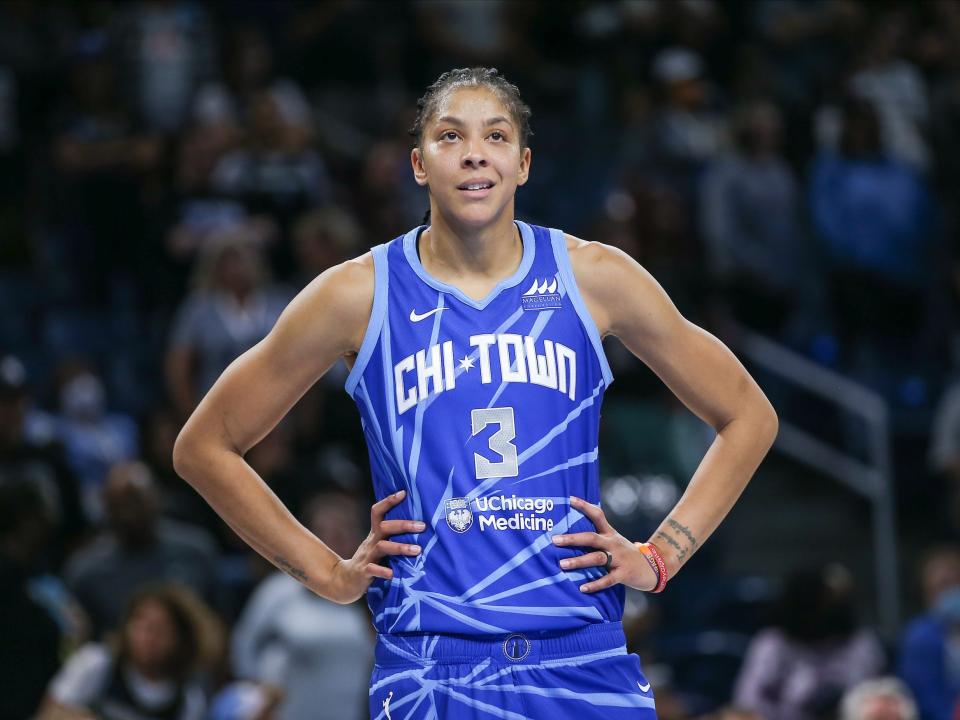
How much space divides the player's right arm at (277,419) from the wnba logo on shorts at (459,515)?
0.47ft

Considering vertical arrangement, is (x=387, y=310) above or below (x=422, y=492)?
above

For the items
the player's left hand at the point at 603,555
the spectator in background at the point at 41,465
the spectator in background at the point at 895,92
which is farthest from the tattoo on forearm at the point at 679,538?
the spectator in background at the point at 895,92

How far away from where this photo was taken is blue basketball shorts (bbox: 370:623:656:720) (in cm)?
332

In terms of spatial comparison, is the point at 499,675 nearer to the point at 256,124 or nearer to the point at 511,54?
the point at 256,124

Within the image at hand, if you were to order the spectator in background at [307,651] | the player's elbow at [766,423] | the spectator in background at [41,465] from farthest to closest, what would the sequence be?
the spectator in background at [41,465] < the spectator in background at [307,651] < the player's elbow at [766,423]

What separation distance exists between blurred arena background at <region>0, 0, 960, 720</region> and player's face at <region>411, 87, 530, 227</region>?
11.4ft

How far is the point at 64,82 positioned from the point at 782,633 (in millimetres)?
6309

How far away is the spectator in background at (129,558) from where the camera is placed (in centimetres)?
745

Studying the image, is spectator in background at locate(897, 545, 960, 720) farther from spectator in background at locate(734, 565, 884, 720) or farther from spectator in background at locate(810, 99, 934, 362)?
spectator in background at locate(810, 99, 934, 362)

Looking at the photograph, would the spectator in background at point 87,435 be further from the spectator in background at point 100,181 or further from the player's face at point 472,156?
the player's face at point 472,156

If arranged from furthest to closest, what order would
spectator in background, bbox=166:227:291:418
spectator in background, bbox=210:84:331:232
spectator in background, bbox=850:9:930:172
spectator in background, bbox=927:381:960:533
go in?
spectator in background, bbox=850:9:930:172, spectator in background, bbox=210:84:331:232, spectator in background, bbox=927:381:960:533, spectator in background, bbox=166:227:291:418

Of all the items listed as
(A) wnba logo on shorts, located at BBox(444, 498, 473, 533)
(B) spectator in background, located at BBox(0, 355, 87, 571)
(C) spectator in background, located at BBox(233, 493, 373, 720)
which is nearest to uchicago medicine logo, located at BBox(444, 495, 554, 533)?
(A) wnba logo on shorts, located at BBox(444, 498, 473, 533)

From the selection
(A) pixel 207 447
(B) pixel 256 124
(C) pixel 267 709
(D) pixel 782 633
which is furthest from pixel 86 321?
(A) pixel 207 447

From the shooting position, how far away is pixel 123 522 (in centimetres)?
750
